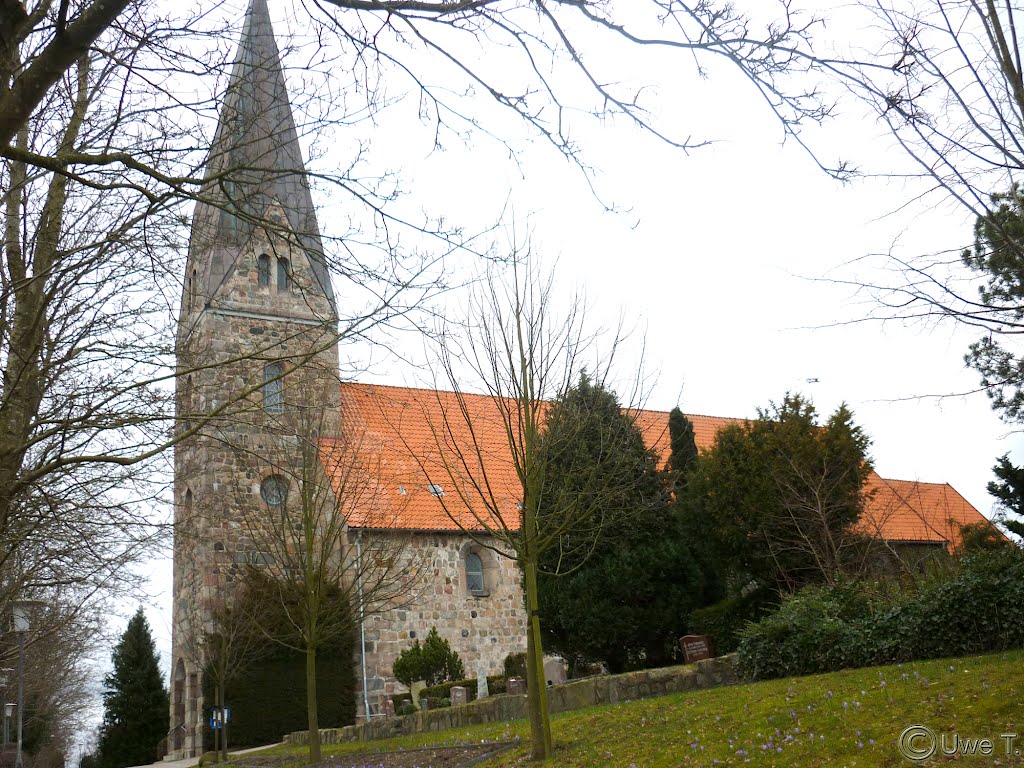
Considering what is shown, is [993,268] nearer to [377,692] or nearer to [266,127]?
[266,127]

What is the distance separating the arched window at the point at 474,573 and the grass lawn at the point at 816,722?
13.4m

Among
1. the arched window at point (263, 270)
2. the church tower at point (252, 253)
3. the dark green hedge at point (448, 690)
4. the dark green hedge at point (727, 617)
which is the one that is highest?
the arched window at point (263, 270)

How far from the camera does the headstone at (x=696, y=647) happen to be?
16125mm

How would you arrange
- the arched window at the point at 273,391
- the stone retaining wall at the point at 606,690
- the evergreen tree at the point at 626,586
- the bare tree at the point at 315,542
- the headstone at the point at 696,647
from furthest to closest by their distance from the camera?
the evergreen tree at the point at 626,586 → the headstone at the point at 696,647 → the bare tree at the point at 315,542 → the stone retaining wall at the point at 606,690 → the arched window at the point at 273,391

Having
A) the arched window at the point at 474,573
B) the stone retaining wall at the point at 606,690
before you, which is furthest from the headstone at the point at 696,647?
the arched window at the point at 474,573

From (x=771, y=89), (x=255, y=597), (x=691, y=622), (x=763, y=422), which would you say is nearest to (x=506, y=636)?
(x=255, y=597)

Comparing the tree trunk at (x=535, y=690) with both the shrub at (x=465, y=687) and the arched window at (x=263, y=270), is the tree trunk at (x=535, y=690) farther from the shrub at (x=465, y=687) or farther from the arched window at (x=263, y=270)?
the arched window at (x=263, y=270)

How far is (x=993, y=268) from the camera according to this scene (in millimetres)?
7242

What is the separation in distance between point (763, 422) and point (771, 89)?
15098 mm

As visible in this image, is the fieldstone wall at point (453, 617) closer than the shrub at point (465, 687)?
No

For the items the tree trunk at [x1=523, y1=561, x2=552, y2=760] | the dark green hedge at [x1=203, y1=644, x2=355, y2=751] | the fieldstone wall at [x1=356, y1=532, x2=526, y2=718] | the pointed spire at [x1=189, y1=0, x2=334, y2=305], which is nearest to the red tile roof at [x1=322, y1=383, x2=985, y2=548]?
the fieldstone wall at [x1=356, y1=532, x2=526, y2=718]

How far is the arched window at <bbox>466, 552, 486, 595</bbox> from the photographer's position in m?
24.9

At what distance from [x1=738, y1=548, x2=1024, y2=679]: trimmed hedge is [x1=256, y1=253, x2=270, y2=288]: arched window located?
57.1 feet

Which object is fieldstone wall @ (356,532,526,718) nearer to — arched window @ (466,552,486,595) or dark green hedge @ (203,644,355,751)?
arched window @ (466,552,486,595)
